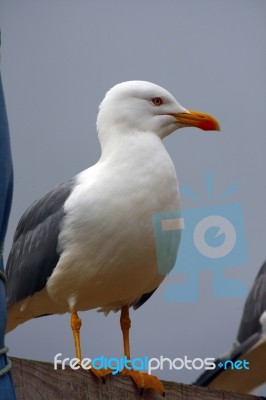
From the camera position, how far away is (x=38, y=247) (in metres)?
2.09

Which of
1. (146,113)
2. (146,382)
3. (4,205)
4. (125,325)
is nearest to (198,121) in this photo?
(146,113)

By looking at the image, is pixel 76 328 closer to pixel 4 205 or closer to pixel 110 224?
pixel 110 224

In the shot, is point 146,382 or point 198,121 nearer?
point 146,382

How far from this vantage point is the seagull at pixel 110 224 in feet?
6.33

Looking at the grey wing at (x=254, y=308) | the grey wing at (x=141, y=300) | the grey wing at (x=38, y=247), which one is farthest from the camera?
the grey wing at (x=254, y=308)

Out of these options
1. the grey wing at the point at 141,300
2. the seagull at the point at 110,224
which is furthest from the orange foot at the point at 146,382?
the grey wing at the point at 141,300

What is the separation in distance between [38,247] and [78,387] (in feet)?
1.71

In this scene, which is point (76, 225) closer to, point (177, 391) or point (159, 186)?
point (159, 186)

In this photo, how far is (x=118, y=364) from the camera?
1865 mm

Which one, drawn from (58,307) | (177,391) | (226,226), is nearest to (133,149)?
(226,226)

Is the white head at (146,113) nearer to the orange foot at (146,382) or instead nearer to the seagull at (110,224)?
the seagull at (110,224)

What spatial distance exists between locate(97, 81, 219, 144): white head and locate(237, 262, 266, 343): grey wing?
0.62m

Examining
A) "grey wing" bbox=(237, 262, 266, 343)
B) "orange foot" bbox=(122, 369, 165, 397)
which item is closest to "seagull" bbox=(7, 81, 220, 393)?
"orange foot" bbox=(122, 369, 165, 397)

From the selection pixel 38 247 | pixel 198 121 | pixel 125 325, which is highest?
pixel 198 121
